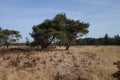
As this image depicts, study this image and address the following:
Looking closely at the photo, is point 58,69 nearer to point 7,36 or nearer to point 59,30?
point 59,30

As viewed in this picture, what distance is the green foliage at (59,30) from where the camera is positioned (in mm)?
34406

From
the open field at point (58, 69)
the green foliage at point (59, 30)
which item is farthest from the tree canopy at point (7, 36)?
the open field at point (58, 69)

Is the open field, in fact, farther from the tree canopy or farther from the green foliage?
the tree canopy

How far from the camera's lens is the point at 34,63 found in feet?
53.3

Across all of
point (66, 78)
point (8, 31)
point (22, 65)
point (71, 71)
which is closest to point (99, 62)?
point (71, 71)

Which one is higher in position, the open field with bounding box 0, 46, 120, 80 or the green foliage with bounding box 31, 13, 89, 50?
the green foliage with bounding box 31, 13, 89, 50

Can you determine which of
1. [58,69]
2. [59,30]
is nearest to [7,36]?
[59,30]

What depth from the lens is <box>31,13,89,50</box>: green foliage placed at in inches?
1355

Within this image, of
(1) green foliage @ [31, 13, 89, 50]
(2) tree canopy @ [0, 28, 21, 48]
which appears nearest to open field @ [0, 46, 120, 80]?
(1) green foliage @ [31, 13, 89, 50]

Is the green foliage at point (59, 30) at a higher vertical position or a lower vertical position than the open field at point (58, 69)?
higher

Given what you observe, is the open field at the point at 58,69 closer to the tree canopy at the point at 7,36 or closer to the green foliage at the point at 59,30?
the green foliage at the point at 59,30

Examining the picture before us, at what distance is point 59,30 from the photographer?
3600 cm

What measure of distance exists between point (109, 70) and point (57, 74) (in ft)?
9.92

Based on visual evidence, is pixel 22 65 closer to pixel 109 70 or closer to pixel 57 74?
pixel 57 74
